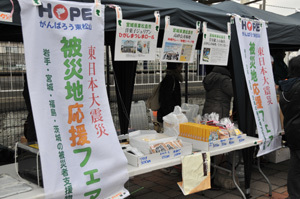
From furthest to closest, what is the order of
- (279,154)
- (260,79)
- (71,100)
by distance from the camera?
(279,154) < (260,79) < (71,100)

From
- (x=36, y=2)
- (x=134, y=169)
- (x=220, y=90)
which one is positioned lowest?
(x=134, y=169)

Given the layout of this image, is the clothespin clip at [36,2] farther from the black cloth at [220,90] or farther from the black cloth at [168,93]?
the black cloth at [220,90]

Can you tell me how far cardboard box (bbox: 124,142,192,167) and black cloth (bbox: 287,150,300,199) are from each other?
53.9 inches

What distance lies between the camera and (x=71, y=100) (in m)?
2.11

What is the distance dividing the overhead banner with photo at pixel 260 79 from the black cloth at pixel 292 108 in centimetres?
24

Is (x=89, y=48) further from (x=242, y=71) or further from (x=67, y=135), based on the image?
(x=242, y=71)

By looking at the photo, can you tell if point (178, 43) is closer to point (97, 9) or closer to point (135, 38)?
point (135, 38)

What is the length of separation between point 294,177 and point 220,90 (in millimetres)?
1527

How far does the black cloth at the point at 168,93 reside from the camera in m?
4.56

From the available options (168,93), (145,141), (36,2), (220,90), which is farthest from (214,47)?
(36,2)

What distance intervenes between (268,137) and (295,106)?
1.70ft

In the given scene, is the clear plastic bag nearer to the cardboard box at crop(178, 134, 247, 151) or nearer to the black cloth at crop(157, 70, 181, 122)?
the cardboard box at crop(178, 134, 247, 151)

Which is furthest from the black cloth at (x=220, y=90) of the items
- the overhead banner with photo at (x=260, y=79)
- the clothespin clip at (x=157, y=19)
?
the clothespin clip at (x=157, y=19)

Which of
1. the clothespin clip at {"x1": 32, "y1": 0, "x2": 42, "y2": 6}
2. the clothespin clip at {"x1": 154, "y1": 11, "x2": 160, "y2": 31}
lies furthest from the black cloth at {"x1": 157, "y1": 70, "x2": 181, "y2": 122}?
the clothespin clip at {"x1": 32, "y1": 0, "x2": 42, "y2": 6}
